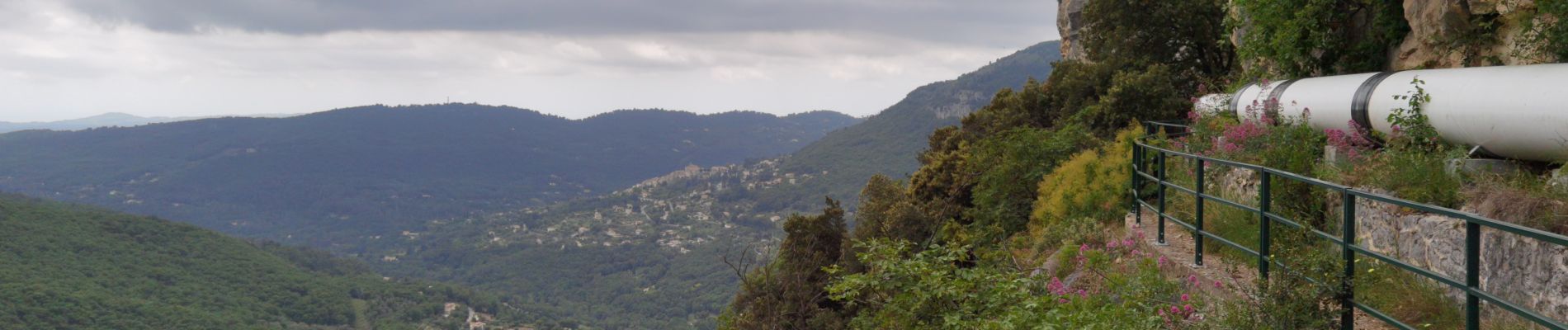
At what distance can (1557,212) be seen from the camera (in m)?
5.06

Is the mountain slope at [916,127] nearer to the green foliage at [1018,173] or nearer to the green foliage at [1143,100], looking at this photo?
the green foliage at [1143,100]

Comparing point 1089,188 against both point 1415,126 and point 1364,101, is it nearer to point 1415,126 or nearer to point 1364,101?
point 1364,101

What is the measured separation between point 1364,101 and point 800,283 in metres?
16.4

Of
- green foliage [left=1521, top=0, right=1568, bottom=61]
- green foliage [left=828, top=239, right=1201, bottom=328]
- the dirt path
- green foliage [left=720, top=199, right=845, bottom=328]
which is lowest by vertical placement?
green foliage [left=720, top=199, right=845, bottom=328]

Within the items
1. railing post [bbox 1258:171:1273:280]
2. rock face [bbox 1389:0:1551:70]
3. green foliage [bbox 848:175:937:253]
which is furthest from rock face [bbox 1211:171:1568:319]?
green foliage [bbox 848:175:937:253]

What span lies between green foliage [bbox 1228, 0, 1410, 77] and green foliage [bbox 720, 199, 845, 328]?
37.7 feet

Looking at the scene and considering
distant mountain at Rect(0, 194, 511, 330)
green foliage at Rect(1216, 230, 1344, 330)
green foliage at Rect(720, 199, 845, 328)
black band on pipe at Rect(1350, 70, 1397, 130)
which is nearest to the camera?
green foliage at Rect(1216, 230, 1344, 330)

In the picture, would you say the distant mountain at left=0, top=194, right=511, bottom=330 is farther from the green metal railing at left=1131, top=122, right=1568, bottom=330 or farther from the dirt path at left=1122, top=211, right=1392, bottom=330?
the green metal railing at left=1131, top=122, right=1568, bottom=330

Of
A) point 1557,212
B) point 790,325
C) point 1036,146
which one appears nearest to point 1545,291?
point 1557,212

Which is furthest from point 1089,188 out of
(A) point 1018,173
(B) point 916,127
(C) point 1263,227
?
(B) point 916,127

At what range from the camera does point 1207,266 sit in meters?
7.46

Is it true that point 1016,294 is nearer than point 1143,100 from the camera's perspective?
Yes

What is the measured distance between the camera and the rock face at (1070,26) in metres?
30.6

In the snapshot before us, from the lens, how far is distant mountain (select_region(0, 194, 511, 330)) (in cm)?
9588
